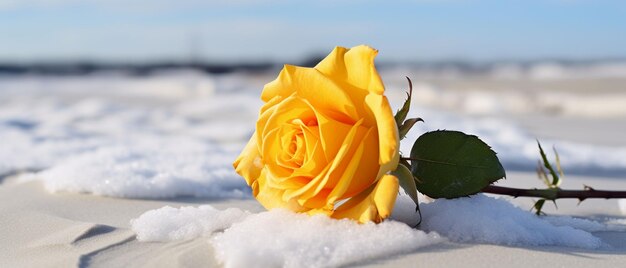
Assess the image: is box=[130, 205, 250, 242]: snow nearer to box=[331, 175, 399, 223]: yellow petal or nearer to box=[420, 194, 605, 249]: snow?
box=[331, 175, 399, 223]: yellow petal

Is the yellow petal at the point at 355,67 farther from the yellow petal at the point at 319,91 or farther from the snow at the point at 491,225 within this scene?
the snow at the point at 491,225

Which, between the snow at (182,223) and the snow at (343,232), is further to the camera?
the snow at (182,223)

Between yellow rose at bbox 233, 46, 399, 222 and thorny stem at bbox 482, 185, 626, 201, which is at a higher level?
yellow rose at bbox 233, 46, 399, 222

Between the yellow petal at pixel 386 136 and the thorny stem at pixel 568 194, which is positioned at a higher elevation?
the yellow petal at pixel 386 136

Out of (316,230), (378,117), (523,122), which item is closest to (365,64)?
(378,117)

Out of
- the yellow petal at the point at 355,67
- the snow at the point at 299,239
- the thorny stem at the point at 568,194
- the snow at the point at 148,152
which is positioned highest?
the yellow petal at the point at 355,67

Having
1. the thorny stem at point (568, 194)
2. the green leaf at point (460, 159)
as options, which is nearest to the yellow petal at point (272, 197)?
the green leaf at point (460, 159)

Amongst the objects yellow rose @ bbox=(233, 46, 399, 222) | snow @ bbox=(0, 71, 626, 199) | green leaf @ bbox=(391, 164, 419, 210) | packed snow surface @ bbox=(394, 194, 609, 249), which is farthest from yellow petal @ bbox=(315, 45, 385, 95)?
snow @ bbox=(0, 71, 626, 199)
